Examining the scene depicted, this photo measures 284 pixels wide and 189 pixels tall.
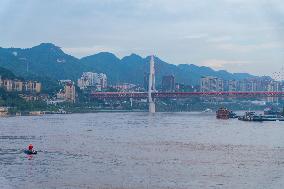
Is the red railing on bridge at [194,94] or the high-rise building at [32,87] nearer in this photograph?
the red railing on bridge at [194,94]

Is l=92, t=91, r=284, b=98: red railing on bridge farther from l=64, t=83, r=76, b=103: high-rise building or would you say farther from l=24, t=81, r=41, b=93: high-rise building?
l=24, t=81, r=41, b=93: high-rise building

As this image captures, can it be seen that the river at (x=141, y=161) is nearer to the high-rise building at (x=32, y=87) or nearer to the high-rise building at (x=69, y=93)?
the high-rise building at (x=32, y=87)

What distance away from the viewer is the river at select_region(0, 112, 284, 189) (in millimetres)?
8383

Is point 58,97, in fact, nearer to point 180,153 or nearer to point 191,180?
point 180,153

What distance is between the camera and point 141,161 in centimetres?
1062

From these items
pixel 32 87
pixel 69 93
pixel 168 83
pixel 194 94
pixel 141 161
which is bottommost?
pixel 141 161

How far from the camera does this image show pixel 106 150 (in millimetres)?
12438

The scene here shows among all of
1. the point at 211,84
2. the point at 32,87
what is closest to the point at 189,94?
the point at 32,87

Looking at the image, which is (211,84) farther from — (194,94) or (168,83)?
(194,94)

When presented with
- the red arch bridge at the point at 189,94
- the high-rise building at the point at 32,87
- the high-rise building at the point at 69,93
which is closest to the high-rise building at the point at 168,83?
the high-rise building at the point at 69,93

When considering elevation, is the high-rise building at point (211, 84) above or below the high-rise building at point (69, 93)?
above

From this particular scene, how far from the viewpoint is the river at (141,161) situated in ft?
27.5

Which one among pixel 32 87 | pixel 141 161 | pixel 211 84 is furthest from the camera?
pixel 211 84

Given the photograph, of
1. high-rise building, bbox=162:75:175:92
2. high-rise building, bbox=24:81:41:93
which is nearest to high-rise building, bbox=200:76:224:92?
high-rise building, bbox=162:75:175:92
